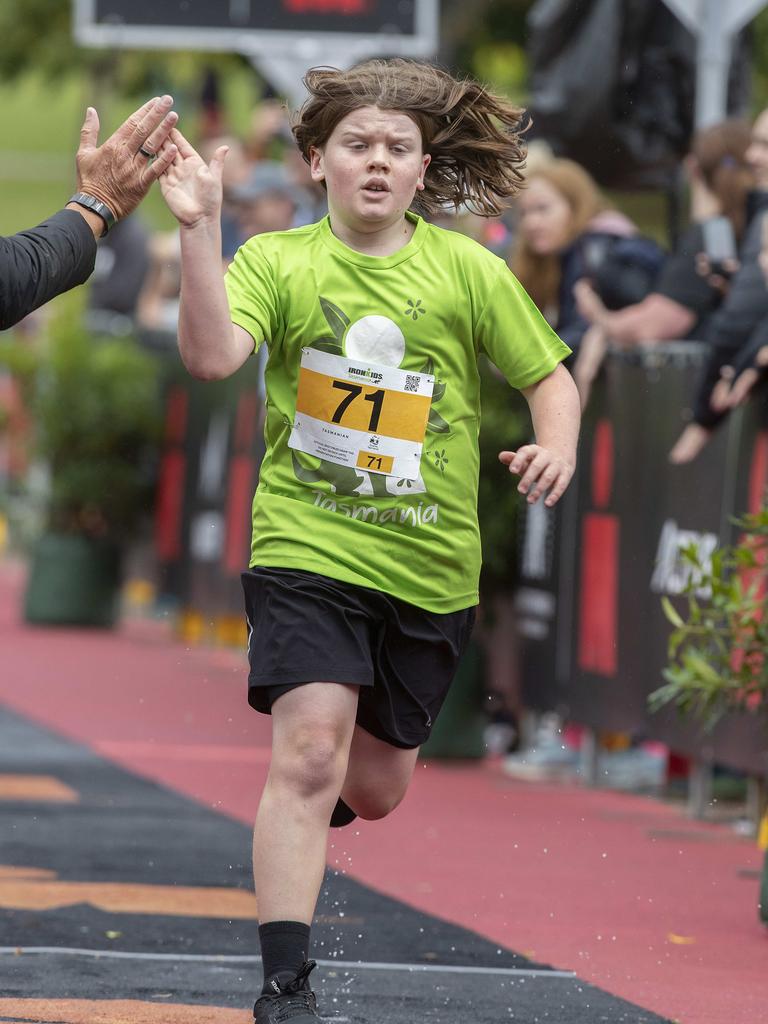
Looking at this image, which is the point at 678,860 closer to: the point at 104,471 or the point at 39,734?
the point at 39,734

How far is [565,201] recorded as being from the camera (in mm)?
9672

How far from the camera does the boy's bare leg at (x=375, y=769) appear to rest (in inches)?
204

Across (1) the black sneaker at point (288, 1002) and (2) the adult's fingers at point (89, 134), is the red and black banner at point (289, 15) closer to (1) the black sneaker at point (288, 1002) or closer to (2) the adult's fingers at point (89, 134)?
(2) the adult's fingers at point (89, 134)

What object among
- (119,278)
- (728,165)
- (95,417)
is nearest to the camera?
(728,165)

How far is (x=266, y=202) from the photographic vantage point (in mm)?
13516

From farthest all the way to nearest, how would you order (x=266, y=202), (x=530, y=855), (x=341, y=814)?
(x=266, y=202)
(x=530, y=855)
(x=341, y=814)

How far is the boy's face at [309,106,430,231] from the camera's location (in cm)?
492

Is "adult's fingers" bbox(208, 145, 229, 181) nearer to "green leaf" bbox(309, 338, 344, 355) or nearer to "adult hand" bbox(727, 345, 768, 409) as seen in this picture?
"green leaf" bbox(309, 338, 344, 355)

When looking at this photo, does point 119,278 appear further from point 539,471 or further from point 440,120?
point 539,471

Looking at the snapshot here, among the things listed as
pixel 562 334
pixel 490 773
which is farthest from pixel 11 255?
pixel 490 773

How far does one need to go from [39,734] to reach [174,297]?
808 centimetres

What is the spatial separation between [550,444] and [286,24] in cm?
728

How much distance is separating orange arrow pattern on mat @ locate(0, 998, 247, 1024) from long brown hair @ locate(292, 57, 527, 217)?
6.36ft

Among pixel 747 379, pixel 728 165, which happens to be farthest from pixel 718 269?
pixel 747 379
